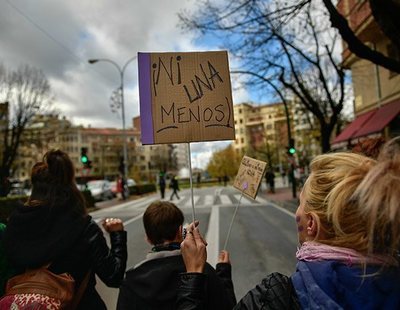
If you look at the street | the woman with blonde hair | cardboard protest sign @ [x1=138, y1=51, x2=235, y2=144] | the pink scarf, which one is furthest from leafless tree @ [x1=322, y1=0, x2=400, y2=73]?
the pink scarf

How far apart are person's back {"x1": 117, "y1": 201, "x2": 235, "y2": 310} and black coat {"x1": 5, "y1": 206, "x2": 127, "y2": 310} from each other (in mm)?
338

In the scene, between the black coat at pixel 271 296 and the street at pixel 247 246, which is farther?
the street at pixel 247 246

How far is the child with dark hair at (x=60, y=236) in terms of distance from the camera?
2125 mm

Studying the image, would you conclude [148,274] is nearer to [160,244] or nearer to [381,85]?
[160,244]

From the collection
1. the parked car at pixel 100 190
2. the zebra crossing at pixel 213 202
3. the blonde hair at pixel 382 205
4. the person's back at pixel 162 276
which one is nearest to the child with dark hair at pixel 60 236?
the person's back at pixel 162 276

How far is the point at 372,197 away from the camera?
119 cm

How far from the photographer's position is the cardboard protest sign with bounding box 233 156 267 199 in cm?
274

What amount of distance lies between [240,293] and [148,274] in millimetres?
3891

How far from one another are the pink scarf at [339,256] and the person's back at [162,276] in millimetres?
612

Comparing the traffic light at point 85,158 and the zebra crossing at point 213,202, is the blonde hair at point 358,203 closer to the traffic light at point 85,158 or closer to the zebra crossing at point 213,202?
the zebra crossing at point 213,202

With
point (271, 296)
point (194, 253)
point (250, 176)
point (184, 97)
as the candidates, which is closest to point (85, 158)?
point (250, 176)

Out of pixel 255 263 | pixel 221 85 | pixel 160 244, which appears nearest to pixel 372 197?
pixel 160 244

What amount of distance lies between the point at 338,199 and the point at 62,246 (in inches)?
59.1

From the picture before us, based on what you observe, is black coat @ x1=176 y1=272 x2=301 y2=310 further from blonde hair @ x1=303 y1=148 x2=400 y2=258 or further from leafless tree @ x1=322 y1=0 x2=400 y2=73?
leafless tree @ x1=322 y1=0 x2=400 y2=73
